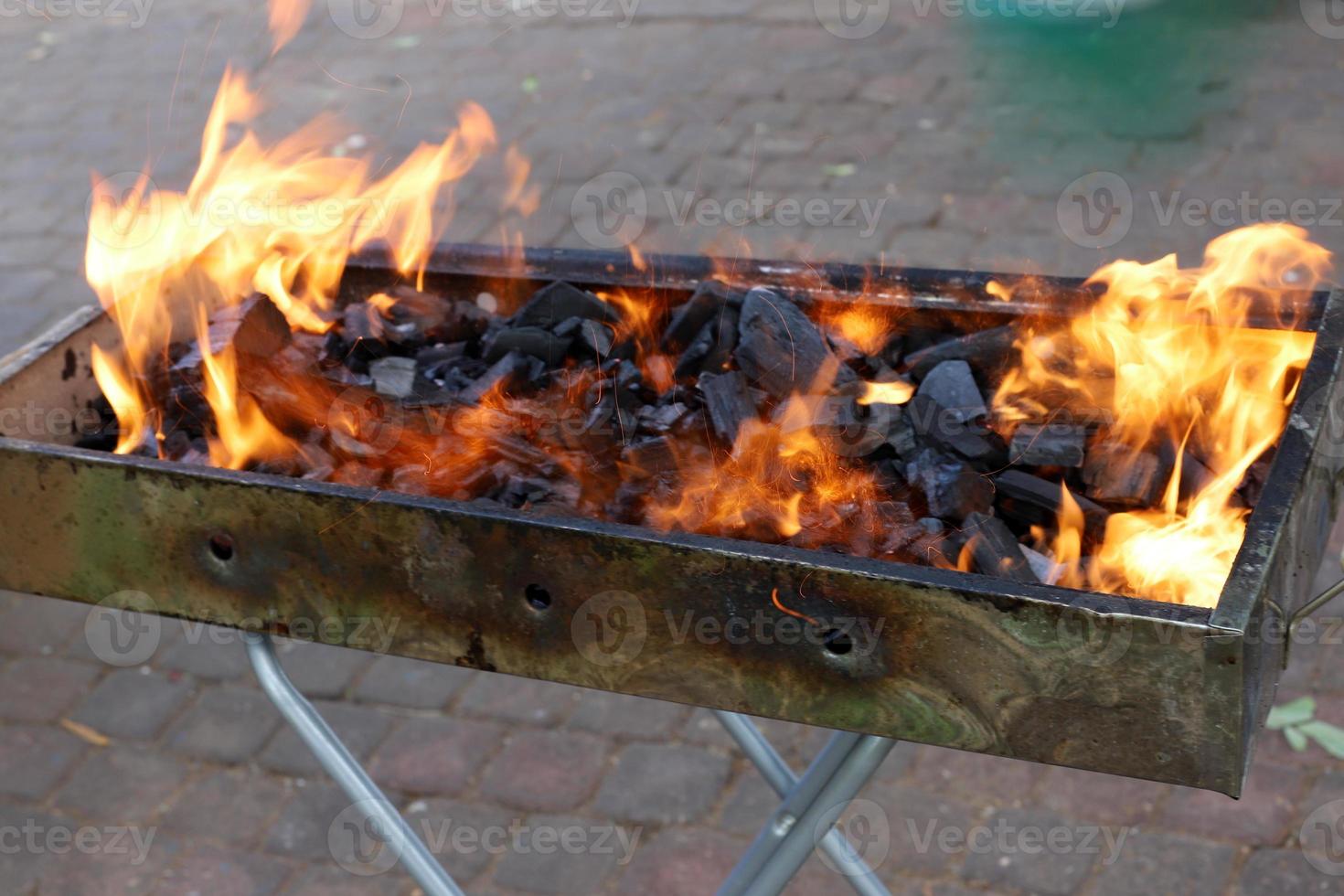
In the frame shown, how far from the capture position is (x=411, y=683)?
11.5ft

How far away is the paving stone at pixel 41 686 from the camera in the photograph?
11.5 ft

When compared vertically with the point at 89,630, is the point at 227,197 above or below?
above

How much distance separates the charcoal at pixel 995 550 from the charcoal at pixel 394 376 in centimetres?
94

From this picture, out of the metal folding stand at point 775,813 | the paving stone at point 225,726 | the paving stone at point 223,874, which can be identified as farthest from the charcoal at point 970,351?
the paving stone at point 225,726

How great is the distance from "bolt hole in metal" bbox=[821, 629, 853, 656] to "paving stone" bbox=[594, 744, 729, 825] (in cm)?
152

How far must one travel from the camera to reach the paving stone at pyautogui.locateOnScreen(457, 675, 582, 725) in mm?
3367

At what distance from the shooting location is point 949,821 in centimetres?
300

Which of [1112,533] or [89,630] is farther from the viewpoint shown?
[89,630]

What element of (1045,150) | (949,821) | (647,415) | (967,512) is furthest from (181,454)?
(1045,150)

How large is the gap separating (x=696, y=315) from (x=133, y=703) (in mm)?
1968

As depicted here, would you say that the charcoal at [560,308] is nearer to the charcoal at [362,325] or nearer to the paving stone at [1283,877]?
the charcoal at [362,325]

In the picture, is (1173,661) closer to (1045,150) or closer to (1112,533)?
(1112,533)

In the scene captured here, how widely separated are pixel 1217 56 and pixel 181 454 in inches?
205

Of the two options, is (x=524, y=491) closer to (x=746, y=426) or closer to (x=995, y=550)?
(x=746, y=426)
